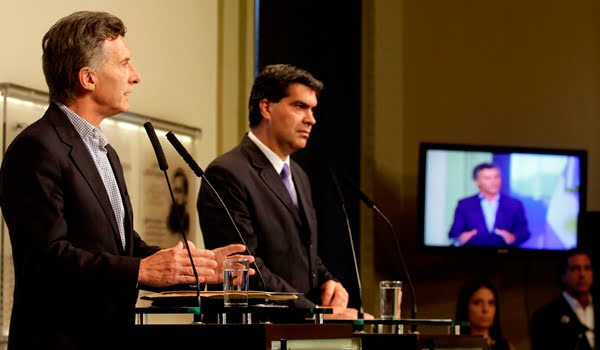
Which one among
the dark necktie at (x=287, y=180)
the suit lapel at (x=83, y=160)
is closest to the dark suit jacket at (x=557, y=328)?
the dark necktie at (x=287, y=180)

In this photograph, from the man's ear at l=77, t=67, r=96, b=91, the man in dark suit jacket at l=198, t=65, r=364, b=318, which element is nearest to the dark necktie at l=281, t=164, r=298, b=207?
the man in dark suit jacket at l=198, t=65, r=364, b=318

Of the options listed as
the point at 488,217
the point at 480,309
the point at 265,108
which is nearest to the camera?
the point at 265,108

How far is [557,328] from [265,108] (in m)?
3.51

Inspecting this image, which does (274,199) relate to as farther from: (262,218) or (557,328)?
(557,328)

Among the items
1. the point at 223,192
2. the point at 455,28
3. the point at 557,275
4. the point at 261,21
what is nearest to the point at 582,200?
the point at 557,275

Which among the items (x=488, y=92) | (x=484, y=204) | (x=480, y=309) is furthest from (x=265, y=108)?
(x=488, y=92)

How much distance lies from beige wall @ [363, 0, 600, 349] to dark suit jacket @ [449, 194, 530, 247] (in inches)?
17.3

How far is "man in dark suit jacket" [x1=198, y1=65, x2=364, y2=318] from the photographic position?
12.2ft

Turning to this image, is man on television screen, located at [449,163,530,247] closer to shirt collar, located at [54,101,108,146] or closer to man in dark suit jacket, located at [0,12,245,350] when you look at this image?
man in dark suit jacket, located at [0,12,245,350]

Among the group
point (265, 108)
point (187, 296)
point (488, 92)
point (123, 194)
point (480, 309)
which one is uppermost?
point (488, 92)

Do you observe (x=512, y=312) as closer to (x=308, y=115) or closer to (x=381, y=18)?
(x=381, y=18)

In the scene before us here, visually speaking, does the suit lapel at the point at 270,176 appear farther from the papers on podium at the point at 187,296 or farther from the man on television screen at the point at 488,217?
the man on television screen at the point at 488,217

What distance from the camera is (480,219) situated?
7367 mm

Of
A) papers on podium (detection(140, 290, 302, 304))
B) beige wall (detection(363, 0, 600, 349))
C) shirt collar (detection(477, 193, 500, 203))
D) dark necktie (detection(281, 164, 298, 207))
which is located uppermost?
beige wall (detection(363, 0, 600, 349))
